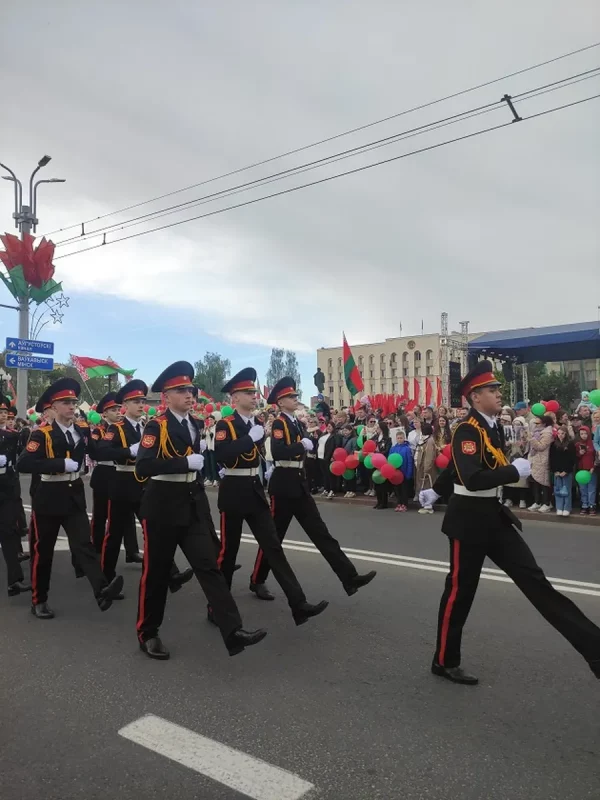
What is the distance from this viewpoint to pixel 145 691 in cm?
380

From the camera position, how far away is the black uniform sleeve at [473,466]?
12.0 feet

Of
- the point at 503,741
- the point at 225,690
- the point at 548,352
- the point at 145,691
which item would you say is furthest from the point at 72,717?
the point at 548,352

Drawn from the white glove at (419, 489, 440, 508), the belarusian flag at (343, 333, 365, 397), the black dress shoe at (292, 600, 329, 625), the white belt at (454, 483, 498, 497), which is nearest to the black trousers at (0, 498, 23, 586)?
the black dress shoe at (292, 600, 329, 625)

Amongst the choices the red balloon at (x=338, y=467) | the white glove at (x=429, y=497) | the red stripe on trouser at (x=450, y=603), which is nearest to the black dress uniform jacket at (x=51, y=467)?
the white glove at (x=429, y=497)

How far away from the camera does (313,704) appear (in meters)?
3.57

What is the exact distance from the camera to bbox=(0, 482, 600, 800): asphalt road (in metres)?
2.85

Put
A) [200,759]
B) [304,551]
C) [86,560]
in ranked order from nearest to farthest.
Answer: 1. [200,759]
2. [86,560]
3. [304,551]

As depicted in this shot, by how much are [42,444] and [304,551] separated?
342 centimetres

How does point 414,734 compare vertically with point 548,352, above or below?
below

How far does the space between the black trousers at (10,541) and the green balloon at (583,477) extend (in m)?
8.15

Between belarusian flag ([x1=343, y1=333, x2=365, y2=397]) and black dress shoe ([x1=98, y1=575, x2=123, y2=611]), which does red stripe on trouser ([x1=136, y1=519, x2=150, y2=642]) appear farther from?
belarusian flag ([x1=343, y1=333, x2=365, y2=397])

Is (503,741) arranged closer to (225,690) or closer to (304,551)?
(225,690)

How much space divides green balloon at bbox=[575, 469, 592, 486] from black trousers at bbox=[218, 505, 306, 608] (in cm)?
676

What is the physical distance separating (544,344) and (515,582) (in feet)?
56.6
